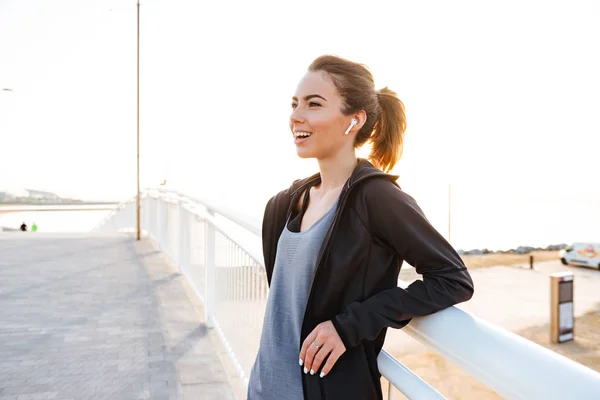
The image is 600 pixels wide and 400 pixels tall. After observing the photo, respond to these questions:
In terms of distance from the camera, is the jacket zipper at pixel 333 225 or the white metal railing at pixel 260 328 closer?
the white metal railing at pixel 260 328

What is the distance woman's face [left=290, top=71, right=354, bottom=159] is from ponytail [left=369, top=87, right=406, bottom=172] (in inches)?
4.1

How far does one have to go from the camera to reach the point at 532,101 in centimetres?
13600

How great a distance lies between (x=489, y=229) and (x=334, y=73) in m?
79.6

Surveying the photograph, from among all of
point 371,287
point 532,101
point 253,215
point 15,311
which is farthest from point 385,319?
point 532,101

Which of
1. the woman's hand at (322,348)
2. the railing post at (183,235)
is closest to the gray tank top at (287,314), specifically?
the woman's hand at (322,348)

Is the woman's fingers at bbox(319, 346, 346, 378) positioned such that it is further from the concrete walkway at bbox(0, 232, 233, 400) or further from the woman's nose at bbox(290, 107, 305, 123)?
the concrete walkway at bbox(0, 232, 233, 400)

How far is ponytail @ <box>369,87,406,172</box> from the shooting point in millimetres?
1448

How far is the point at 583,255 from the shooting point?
41.9 m

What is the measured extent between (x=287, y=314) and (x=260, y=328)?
108cm

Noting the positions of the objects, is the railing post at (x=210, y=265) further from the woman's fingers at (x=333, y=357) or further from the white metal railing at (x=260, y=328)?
the woman's fingers at (x=333, y=357)

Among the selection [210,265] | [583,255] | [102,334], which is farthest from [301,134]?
[583,255]

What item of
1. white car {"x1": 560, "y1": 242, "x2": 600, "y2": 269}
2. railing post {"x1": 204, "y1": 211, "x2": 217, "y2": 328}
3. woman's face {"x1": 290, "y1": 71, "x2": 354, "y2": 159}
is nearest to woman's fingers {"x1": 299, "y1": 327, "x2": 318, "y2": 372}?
woman's face {"x1": 290, "y1": 71, "x2": 354, "y2": 159}

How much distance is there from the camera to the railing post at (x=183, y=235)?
555 centimetres

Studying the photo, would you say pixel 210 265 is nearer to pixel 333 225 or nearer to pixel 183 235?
pixel 183 235
